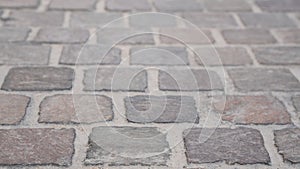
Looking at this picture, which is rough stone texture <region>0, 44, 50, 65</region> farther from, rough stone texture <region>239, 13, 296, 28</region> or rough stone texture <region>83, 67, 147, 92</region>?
rough stone texture <region>239, 13, 296, 28</region>

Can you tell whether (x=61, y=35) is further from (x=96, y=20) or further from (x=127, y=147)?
(x=127, y=147)

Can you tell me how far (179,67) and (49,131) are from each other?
0.85 metres

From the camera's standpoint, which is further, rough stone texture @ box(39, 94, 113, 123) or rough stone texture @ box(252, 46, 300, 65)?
rough stone texture @ box(252, 46, 300, 65)

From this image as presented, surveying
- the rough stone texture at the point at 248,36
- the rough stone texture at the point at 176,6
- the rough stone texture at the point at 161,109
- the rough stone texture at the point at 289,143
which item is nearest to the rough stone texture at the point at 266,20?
the rough stone texture at the point at 248,36

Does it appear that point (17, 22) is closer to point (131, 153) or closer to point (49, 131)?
point (49, 131)

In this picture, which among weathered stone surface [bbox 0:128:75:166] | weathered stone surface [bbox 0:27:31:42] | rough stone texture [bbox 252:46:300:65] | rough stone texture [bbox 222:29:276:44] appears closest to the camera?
weathered stone surface [bbox 0:128:75:166]

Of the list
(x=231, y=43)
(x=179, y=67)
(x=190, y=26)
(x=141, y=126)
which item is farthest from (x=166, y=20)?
(x=141, y=126)

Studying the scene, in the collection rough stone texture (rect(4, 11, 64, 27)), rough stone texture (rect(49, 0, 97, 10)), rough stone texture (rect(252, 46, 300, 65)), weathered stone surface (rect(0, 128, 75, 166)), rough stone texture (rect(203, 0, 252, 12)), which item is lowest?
weathered stone surface (rect(0, 128, 75, 166))

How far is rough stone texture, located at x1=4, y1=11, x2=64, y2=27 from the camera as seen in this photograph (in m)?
3.03

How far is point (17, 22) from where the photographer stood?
3045mm

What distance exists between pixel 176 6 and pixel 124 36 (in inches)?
26.2

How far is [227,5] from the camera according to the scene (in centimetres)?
352

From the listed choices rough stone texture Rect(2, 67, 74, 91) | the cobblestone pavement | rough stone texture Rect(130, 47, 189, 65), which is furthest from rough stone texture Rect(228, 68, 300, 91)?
rough stone texture Rect(2, 67, 74, 91)

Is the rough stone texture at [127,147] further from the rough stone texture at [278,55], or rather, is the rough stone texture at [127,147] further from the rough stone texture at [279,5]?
the rough stone texture at [279,5]
